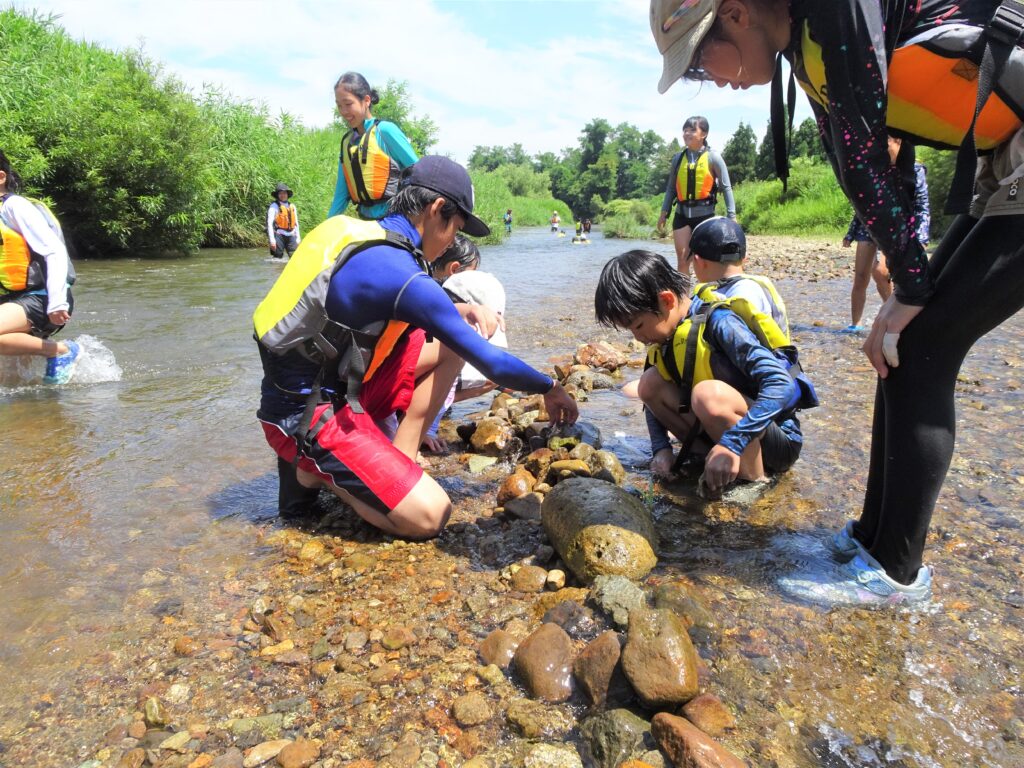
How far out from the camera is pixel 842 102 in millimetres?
1709

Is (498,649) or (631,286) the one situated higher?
(631,286)

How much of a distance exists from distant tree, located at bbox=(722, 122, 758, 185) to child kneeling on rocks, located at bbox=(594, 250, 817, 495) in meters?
55.5

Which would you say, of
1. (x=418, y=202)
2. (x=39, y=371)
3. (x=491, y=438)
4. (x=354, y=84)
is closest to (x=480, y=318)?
(x=491, y=438)

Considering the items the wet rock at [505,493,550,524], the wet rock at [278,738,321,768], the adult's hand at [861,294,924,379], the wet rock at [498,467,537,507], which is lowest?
the wet rock at [278,738,321,768]

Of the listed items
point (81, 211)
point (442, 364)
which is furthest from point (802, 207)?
point (442, 364)

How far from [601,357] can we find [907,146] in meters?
3.57

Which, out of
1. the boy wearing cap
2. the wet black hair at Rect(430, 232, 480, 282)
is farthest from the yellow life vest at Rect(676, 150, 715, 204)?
the boy wearing cap

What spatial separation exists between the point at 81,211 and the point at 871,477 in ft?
58.3

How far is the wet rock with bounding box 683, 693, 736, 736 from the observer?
1.67 metres

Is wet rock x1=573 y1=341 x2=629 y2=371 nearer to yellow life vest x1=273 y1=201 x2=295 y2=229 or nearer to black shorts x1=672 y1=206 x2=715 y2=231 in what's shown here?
black shorts x1=672 y1=206 x2=715 y2=231

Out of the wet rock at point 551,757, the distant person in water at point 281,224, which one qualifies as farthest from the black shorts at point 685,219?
the distant person in water at point 281,224

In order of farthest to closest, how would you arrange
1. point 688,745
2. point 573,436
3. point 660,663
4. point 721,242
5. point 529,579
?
1. point 721,242
2. point 573,436
3. point 529,579
4. point 660,663
5. point 688,745

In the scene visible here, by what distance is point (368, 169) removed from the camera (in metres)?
5.51

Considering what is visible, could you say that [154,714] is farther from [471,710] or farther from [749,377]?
[749,377]
